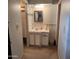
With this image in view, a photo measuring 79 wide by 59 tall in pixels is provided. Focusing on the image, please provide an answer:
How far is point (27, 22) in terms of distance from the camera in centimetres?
515

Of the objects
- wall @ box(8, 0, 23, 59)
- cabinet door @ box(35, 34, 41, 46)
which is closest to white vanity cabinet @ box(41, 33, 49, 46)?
cabinet door @ box(35, 34, 41, 46)

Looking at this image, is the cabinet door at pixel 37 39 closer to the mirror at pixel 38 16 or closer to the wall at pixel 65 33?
the mirror at pixel 38 16

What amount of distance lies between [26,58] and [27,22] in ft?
5.22

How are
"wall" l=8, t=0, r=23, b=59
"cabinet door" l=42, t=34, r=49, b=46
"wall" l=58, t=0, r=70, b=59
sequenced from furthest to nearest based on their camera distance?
"cabinet door" l=42, t=34, r=49, b=46 → "wall" l=8, t=0, r=23, b=59 → "wall" l=58, t=0, r=70, b=59

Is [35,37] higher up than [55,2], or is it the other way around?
[55,2]

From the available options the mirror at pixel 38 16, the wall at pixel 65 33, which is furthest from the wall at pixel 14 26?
the mirror at pixel 38 16

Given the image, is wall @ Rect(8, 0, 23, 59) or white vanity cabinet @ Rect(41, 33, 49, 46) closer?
wall @ Rect(8, 0, 23, 59)

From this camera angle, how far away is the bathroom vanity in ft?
17.3

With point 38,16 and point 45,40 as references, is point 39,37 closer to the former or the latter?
point 45,40

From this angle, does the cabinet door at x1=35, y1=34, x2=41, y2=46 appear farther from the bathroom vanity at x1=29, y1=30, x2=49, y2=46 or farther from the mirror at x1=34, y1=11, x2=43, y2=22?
the mirror at x1=34, y1=11, x2=43, y2=22

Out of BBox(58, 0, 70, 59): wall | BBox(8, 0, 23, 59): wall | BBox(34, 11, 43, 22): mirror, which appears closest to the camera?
BBox(58, 0, 70, 59): wall

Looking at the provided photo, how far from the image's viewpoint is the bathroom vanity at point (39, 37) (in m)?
5.29
